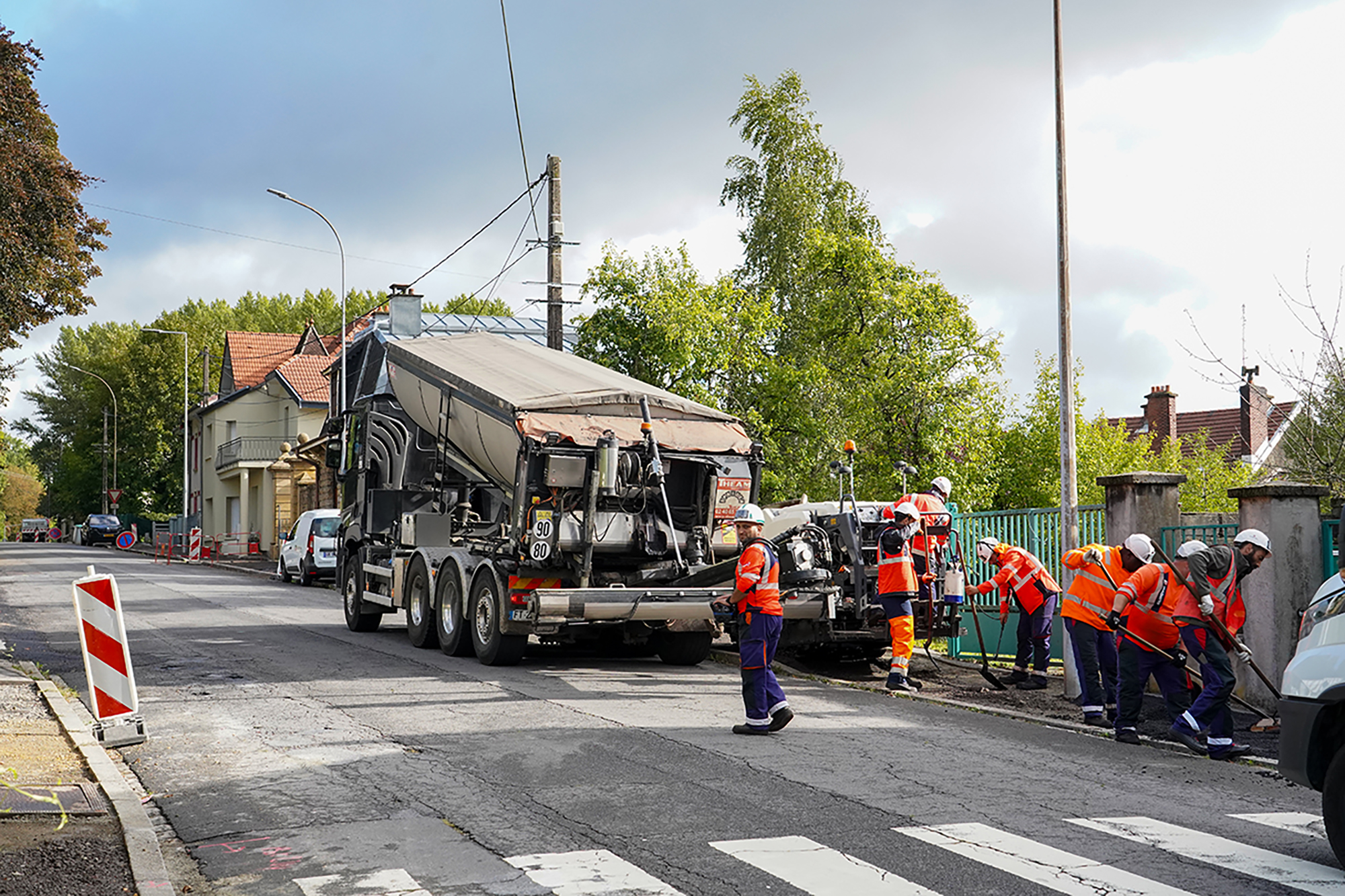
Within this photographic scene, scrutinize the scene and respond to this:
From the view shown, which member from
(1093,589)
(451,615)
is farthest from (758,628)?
(451,615)

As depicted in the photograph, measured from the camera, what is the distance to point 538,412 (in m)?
12.8

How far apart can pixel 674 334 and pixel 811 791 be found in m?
16.4

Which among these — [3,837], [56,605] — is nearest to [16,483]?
[56,605]

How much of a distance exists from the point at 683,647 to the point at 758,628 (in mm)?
4538

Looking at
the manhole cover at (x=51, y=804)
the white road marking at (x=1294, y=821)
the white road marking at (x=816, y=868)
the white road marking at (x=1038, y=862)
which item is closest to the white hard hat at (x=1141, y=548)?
the white road marking at (x=1294, y=821)

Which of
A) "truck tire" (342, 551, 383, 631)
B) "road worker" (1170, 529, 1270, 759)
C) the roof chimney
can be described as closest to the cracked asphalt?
"road worker" (1170, 529, 1270, 759)

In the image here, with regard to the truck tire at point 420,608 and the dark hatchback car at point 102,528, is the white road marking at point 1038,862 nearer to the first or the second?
the truck tire at point 420,608

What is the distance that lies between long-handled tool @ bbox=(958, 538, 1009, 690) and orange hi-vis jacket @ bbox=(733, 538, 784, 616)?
368 centimetres

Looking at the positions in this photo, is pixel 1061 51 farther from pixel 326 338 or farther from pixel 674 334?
pixel 326 338

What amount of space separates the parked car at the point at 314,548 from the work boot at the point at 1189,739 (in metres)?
22.0

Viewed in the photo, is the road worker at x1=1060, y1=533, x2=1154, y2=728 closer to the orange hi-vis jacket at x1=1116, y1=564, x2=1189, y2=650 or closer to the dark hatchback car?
the orange hi-vis jacket at x1=1116, y1=564, x2=1189, y2=650

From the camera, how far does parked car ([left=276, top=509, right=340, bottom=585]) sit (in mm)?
29312

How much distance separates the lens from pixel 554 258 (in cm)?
2095

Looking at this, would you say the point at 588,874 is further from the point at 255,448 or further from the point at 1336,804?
the point at 255,448
